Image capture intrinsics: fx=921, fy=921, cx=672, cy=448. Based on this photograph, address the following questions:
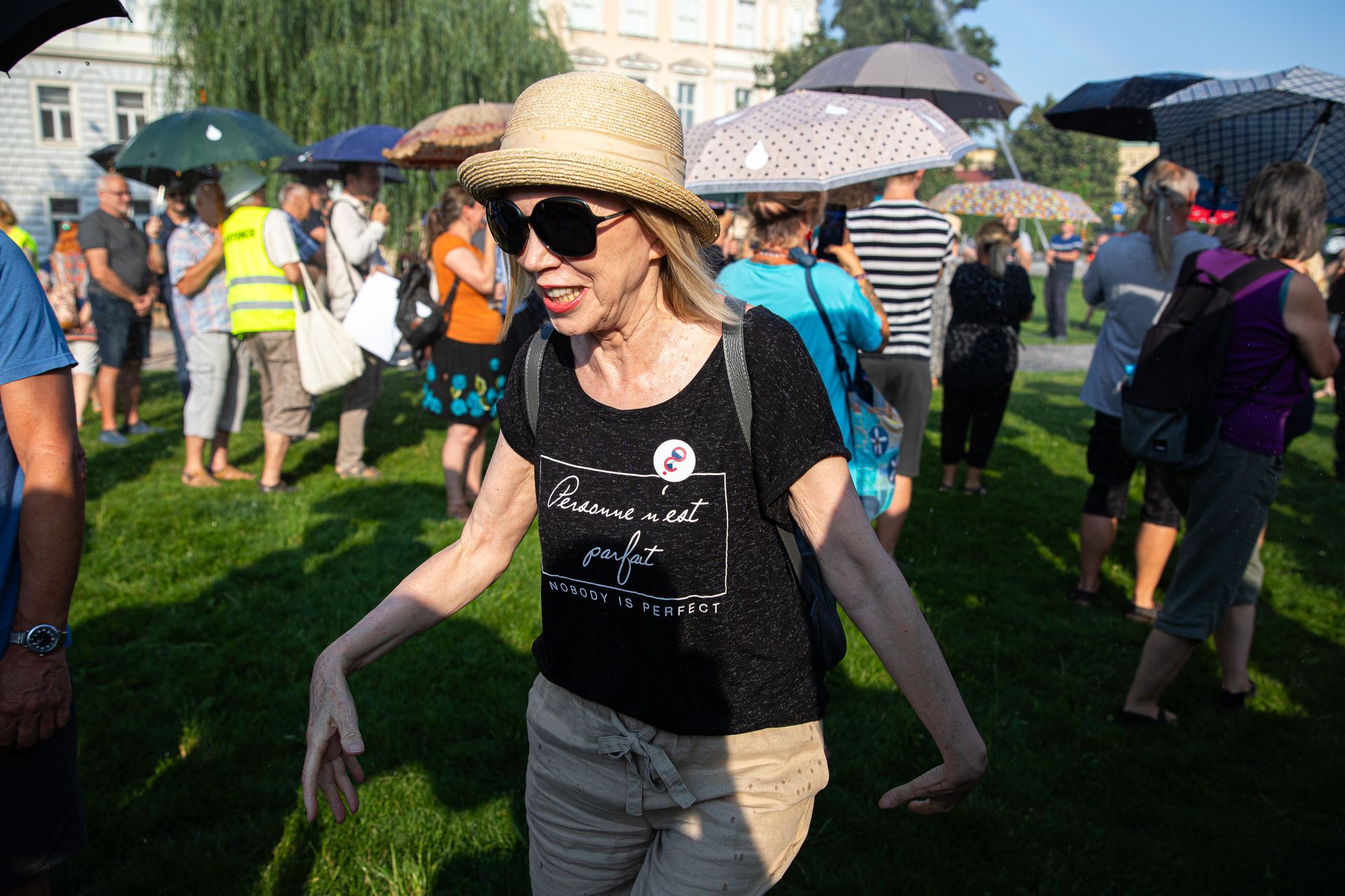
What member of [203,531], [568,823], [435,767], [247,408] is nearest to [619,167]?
[568,823]

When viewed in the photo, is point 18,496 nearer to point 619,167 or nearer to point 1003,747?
point 619,167

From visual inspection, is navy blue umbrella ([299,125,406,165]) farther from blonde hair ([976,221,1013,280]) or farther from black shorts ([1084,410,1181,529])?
black shorts ([1084,410,1181,529])

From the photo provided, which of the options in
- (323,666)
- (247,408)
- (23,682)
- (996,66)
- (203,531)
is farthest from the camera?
(996,66)

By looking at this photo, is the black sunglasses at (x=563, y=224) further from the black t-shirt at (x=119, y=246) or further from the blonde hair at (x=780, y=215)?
the black t-shirt at (x=119, y=246)

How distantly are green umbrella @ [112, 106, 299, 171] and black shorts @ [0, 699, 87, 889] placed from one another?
5645 millimetres

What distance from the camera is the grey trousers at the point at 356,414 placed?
727 cm

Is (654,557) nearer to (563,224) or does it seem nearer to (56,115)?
(563,224)

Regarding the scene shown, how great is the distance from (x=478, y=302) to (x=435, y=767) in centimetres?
332

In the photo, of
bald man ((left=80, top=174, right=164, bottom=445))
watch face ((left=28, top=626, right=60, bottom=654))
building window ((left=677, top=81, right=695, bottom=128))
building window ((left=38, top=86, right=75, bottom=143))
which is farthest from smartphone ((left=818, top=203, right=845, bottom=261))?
building window ((left=677, top=81, right=695, bottom=128))

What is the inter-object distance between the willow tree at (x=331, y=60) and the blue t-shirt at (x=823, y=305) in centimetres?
1576

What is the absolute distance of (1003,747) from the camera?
3.63 metres

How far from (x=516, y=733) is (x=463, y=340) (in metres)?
3.07

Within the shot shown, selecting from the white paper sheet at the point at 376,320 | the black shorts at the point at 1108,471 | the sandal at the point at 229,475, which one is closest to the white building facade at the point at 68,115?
the sandal at the point at 229,475

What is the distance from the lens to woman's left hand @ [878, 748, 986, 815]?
1610mm
